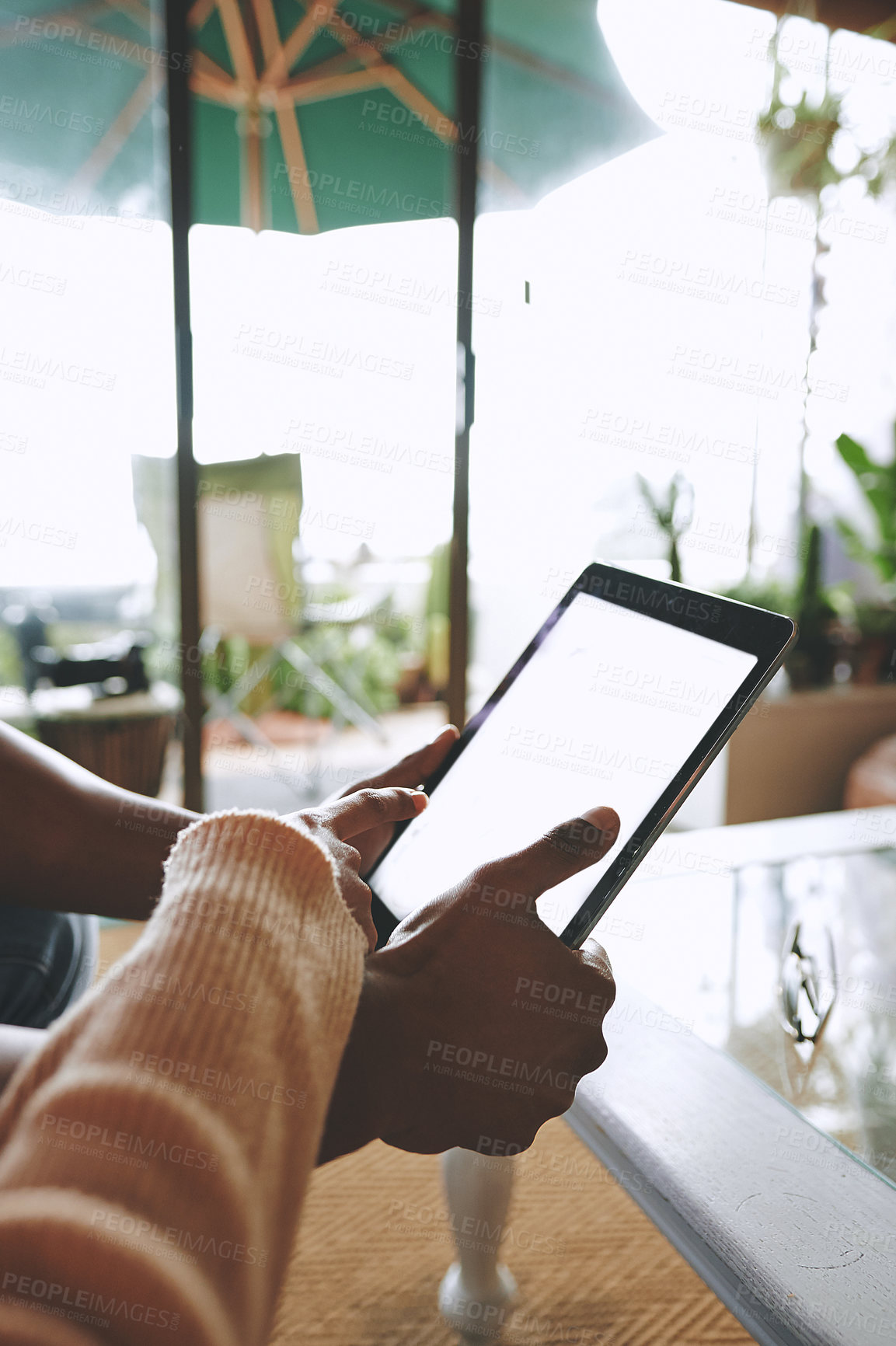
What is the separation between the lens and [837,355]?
3428mm

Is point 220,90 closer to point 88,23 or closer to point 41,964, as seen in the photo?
point 88,23

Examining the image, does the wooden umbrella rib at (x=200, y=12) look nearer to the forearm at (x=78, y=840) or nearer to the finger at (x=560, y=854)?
the forearm at (x=78, y=840)

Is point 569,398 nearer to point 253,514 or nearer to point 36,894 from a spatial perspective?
point 253,514

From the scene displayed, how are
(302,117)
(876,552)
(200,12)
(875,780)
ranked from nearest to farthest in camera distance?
1. (200,12)
2. (875,780)
3. (302,117)
4. (876,552)

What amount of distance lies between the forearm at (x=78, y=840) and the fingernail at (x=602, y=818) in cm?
49

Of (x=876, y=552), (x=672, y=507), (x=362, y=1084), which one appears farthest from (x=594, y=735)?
(x=876, y=552)

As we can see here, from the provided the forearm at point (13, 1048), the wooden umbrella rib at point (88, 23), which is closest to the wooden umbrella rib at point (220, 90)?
the wooden umbrella rib at point (88, 23)

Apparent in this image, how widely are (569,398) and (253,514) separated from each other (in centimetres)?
103

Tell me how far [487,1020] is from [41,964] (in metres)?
0.54

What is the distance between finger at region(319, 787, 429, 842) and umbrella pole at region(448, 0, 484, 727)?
191 centimetres

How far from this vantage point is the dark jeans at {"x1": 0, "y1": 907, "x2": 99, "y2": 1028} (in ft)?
2.76

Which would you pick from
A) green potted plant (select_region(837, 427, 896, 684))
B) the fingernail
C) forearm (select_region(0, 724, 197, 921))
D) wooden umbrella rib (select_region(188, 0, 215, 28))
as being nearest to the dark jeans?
forearm (select_region(0, 724, 197, 921))

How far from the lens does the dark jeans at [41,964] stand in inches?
33.1

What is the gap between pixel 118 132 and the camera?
2.16 m
